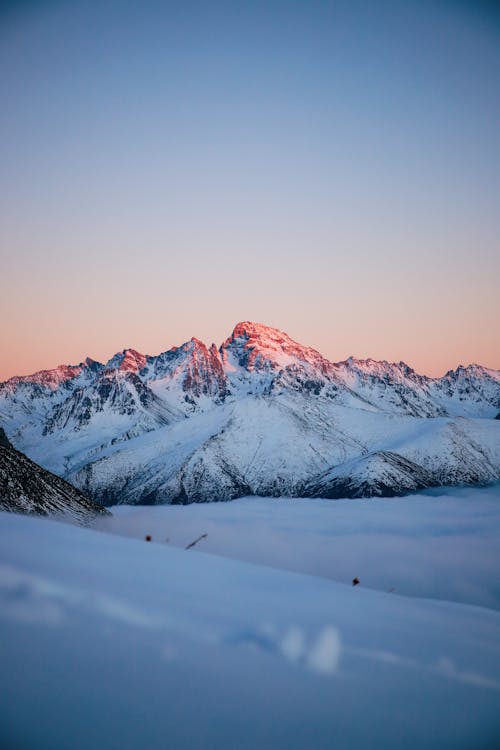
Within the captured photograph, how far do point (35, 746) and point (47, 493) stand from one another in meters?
33.9

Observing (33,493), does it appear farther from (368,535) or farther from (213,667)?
(368,535)

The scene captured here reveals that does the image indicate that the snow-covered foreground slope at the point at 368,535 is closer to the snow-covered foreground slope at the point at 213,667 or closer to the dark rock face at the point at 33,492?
the dark rock face at the point at 33,492

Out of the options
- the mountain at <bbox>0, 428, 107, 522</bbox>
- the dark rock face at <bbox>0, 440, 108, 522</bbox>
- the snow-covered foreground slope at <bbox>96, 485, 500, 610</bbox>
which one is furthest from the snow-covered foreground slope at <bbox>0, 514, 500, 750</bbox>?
the snow-covered foreground slope at <bbox>96, 485, 500, 610</bbox>

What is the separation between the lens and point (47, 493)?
106 ft

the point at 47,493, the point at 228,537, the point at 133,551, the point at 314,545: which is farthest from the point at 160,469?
the point at 133,551

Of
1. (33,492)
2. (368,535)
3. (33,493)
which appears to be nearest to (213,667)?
(33,493)

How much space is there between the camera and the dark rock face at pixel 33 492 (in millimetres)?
27797

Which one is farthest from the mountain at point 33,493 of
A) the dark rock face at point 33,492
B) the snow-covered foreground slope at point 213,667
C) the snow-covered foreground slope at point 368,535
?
the snow-covered foreground slope at point 213,667

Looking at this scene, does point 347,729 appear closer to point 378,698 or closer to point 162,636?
point 378,698

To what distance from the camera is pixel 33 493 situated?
30109mm

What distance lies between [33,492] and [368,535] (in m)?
83.9

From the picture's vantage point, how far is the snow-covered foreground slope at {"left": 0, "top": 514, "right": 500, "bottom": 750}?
8.54 ft

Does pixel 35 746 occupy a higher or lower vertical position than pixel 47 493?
higher

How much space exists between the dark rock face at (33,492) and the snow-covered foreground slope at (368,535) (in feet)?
11.1
